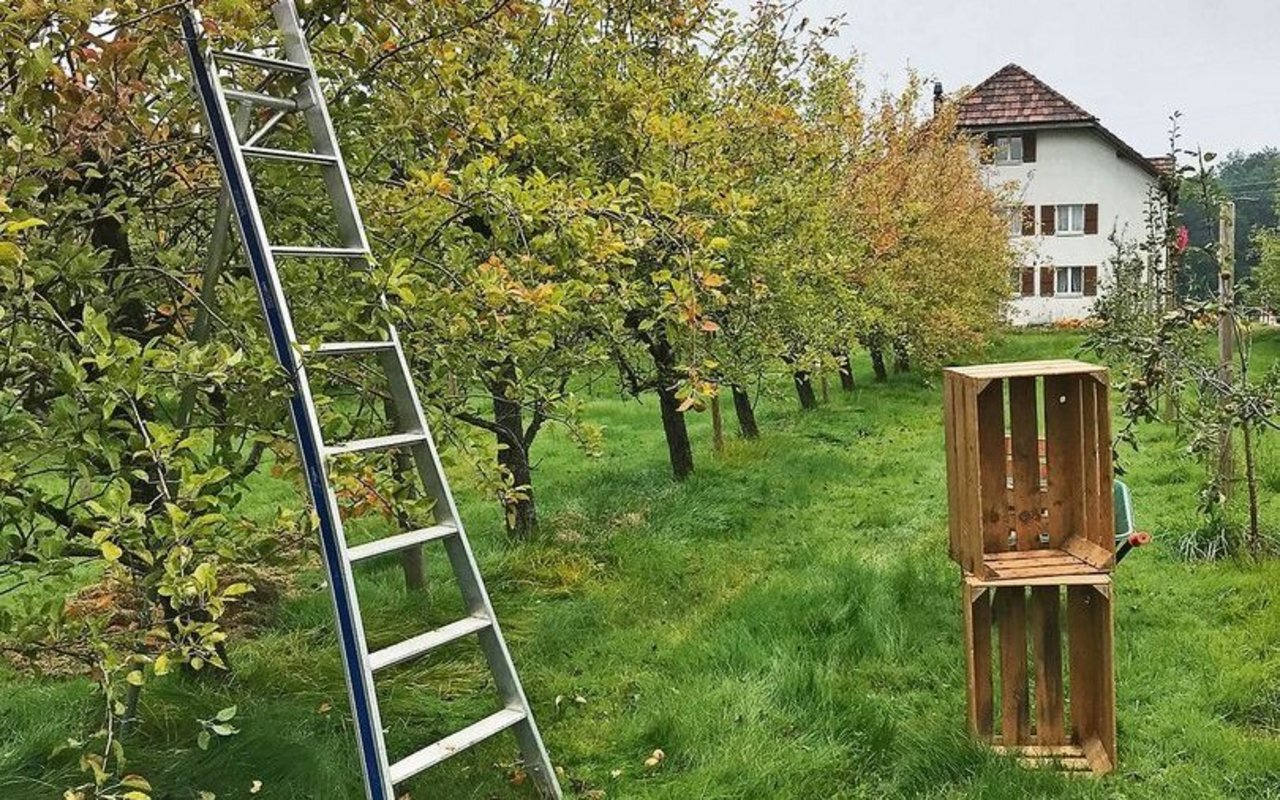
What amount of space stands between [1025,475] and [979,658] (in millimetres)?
859

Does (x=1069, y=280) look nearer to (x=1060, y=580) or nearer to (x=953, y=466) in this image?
(x=953, y=466)

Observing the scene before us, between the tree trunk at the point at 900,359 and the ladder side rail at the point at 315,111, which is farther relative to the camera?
the tree trunk at the point at 900,359

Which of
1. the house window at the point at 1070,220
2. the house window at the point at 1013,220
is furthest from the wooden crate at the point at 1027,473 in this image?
the house window at the point at 1070,220

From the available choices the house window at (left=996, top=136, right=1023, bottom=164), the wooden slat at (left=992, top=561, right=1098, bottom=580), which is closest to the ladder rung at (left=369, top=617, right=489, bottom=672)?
the wooden slat at (left=992, top=561, right=1098, bottom=580)

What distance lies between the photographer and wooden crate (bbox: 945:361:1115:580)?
420cm

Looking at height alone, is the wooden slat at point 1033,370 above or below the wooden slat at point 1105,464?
above

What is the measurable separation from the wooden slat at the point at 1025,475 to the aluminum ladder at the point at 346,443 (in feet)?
7.76

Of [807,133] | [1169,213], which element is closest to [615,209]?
[807,133]

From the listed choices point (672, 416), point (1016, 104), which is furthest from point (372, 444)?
point (1016, 104)

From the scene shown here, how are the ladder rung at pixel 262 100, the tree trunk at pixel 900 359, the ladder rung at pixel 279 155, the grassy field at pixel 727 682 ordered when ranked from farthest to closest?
1. the tree trunk at pixel 900 359
2. the grassy field at pixel 727 682
3. the ladder rung at pixel 262 100
4. the ladder rung at pixel 279 155

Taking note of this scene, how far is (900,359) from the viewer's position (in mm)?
20344

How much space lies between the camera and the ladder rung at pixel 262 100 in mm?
3404

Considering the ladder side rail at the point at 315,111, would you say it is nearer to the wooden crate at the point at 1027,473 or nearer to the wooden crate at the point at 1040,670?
the wooden crate at the point at 1027,473

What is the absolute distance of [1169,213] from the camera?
942 cm
